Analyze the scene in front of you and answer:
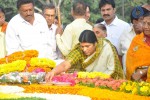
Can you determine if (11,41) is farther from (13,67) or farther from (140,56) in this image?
(140,56)

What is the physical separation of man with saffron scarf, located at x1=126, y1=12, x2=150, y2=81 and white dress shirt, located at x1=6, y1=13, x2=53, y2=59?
2167 millimetres

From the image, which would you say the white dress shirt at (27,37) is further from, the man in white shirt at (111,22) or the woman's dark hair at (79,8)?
the man in white shirt at (111,22)

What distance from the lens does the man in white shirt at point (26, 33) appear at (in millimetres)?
10648

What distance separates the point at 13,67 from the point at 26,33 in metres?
1.06

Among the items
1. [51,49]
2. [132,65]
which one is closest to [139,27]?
[132,65]

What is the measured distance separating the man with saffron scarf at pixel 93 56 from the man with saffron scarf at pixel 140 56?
49cm

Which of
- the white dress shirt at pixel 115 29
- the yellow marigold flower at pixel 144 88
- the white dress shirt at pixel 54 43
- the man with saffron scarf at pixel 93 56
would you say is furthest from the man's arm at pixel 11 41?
the yellow marigold flower at pixel 144 88

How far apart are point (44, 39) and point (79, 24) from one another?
2.70 feet

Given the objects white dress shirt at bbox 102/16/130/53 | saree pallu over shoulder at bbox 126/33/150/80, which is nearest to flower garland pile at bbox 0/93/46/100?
saree pallu over shoulder at bbox 126/33/150/80

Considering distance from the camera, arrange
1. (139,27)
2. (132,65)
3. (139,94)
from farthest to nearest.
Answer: (139,27), (132,65), (139,94)

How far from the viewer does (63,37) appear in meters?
10.8

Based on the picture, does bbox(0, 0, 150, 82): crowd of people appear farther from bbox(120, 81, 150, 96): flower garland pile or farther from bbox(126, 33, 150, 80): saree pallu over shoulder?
bbox(120, 81, 150, 96): flower garland pile

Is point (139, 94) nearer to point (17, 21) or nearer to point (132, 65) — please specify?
point (132, 65)

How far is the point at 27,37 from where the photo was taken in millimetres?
10719
